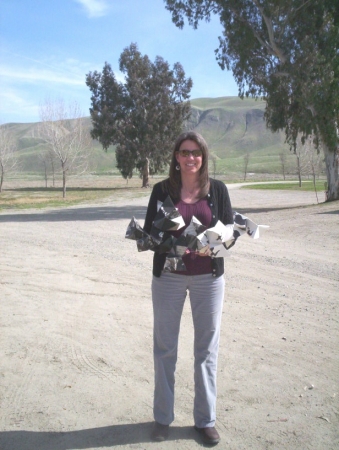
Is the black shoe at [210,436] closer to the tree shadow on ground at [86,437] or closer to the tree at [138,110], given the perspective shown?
the tree shadow on ground at [86,437]

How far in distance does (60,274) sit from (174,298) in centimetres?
523

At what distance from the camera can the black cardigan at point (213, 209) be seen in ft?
10.0

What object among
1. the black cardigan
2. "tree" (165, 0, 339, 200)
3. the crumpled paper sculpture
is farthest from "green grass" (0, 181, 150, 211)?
the crumpled paper sculpture

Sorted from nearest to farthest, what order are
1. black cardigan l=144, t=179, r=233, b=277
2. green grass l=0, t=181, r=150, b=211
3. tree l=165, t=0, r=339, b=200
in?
black cardigan l=144, t=179, r=233, b=277 → tree l=165, t=0, r=339, b=200 → green grass l=0, t=181, r=150, b=211

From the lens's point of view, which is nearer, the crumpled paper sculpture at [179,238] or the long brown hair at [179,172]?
the crumpled paper sculpture at [179,238]

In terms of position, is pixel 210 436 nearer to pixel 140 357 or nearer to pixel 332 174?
pixel 140 357

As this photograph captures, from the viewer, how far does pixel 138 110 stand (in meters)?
46.4

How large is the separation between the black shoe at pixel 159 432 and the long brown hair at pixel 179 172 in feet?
5.01

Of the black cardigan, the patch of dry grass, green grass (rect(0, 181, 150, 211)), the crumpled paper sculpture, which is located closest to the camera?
the crumpled paper sculpture

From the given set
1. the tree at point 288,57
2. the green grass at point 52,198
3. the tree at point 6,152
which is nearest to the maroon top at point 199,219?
the tree at point 288,57

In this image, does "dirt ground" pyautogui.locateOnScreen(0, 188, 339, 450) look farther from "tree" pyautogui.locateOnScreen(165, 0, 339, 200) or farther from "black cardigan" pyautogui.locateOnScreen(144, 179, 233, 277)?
"tree" pyautogui.locateOnScreen(165, 0, 339, 200)

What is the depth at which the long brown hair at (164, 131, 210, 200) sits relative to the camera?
3.08 metres

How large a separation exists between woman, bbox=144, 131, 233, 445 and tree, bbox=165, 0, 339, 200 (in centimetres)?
1647

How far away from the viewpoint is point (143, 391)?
3.80 meters
